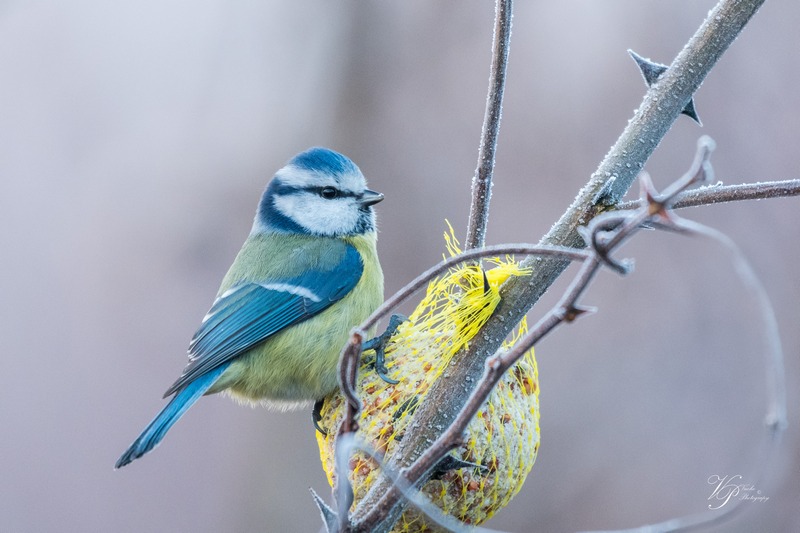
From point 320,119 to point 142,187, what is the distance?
1.11 meters

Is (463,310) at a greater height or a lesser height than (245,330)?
greater

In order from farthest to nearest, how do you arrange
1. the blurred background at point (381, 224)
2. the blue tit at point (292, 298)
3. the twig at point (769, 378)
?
the blurred background at point (381, 224), the blue tit at point (292, 298), the twig at point (769, 378)

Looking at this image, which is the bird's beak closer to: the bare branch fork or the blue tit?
→ the blue tit

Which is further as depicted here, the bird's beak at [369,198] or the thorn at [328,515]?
the bird's beak at [369,198]

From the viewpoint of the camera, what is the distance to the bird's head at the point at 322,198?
8.95 ft

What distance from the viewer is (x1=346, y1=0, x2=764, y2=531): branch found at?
1624 mm

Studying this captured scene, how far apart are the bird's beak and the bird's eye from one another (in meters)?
0.09

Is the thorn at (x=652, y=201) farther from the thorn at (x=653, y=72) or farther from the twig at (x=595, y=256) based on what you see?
the thorn at (x=653, y=72)

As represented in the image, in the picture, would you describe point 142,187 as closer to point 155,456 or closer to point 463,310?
point 155,456

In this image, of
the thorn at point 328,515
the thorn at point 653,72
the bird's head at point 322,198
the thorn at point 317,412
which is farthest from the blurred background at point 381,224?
the thorn at point 328,515

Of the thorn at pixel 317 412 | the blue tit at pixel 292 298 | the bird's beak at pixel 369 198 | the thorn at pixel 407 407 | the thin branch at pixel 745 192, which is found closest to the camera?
the thin branch at pixel 745 192

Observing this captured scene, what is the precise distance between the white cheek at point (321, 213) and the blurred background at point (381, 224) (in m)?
1.53

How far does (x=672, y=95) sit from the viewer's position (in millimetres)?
1662

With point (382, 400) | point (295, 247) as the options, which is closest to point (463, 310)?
point (382, 400)
